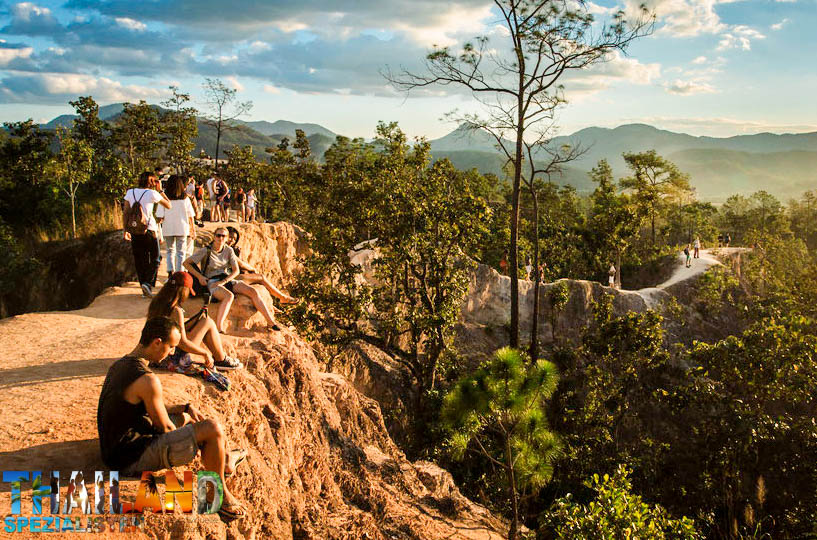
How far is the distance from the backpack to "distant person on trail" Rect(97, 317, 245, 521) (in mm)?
5177

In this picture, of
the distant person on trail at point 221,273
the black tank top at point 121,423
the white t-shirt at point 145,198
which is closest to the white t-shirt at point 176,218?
the white t-shirt at point 145,198

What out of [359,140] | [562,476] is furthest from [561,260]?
[562,476]

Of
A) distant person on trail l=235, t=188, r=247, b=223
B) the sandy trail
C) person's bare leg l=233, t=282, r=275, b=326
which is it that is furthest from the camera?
the sandy trail

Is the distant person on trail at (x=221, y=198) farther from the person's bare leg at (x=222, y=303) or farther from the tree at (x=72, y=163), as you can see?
the person's bare leg at (x=222, y=303)

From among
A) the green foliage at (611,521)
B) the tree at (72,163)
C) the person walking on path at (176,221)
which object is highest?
the tree at (72,163)

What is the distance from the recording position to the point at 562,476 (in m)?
16.1

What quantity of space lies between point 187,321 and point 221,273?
6.11 feet

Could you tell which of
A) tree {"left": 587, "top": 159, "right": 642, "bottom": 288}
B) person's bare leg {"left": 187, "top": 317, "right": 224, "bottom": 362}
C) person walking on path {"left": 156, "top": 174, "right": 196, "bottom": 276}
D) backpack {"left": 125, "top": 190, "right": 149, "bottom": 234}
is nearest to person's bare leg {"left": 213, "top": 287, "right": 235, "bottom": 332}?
person's bare leg {"left": 187, "top": 317, "right": 224, "bottom": 362}

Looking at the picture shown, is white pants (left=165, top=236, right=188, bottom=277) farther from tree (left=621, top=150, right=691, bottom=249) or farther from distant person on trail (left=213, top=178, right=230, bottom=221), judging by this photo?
tree (left=621, top=150, right=691, bottom=249)

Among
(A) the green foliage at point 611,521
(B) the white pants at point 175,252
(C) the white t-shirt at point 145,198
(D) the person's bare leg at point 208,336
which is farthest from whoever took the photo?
(B) the white pants at point 175,252

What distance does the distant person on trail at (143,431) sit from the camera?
4.05 meters

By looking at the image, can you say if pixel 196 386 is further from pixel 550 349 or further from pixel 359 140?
pixel 359 140

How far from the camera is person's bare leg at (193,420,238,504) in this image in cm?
430

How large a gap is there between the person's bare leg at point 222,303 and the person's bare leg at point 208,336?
49.6 inches
